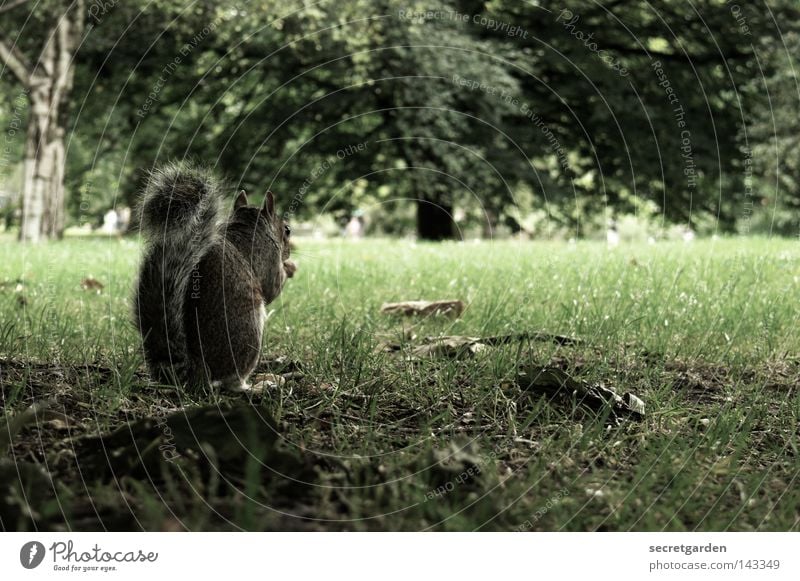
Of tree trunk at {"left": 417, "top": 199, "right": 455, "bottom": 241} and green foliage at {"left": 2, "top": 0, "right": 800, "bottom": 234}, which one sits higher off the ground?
green foliage at {"left": 2, "top": 0, "right": 800, "bottom": 234}

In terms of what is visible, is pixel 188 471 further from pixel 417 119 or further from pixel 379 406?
pixel 417 119

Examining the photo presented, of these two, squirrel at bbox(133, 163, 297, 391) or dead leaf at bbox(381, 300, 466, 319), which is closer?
squirrel at bbox(133, 163, 297, 391)

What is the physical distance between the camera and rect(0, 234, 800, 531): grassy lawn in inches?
70.6

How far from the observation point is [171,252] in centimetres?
269

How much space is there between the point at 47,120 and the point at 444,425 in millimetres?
9670

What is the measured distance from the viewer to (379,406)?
268 centimetres

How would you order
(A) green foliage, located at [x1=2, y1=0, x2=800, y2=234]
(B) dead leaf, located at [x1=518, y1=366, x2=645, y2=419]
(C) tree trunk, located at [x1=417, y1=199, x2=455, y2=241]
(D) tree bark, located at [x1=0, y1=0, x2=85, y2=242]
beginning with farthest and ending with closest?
(C) tree trunk, located at [x1=417, y1=199, x2=455, y2=241] → (A) green foliage, located at [x1=2, y1=0, x2=800, y2=234] → (D) tree bark, located at [x1=0, y1=0, x2=85, y2=242] → (B) dead leaf, located at [x1=518, y1=366, x2=645, y2=419]

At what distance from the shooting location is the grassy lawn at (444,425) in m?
1.79

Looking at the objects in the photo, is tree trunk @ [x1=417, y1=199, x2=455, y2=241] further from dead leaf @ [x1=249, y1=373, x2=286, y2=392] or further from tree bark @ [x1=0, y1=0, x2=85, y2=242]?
dead leaf @ [x1=249, y1=373, x2=286, y2=392]
